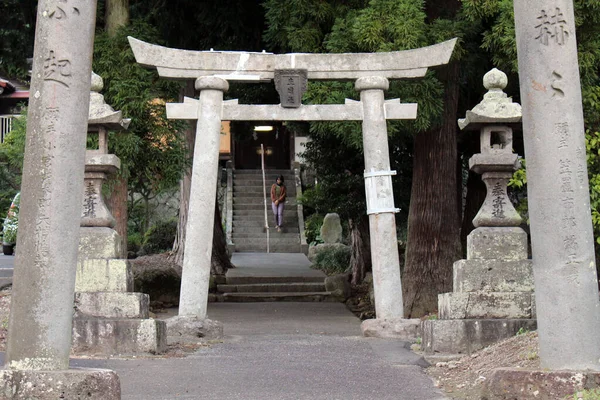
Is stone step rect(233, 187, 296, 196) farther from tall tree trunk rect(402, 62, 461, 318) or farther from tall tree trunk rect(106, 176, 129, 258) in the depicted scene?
tall tree trunk rect(402, 62, 461, 318)

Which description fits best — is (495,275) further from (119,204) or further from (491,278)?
(119,204)

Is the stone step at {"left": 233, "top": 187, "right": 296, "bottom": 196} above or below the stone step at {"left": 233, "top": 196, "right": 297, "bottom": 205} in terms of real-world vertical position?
above

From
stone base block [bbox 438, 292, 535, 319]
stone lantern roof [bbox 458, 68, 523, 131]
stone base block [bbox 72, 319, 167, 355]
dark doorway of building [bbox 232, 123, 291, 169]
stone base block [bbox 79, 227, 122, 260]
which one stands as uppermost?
dark doorway of building [bbox 232, 123, 291, 169]

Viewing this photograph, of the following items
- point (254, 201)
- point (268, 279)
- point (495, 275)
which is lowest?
point (495, 275)

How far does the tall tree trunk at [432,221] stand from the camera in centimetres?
1423

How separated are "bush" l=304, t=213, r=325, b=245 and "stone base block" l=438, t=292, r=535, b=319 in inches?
745

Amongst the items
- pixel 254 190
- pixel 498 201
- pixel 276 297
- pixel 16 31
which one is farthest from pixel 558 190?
pixel 254 190

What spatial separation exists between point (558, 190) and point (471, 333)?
3700 millimetres

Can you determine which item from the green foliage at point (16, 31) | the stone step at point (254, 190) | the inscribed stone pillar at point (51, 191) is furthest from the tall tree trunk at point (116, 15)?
the stone step at point (254, 190)

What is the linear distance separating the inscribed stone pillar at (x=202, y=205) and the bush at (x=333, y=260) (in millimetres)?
11989

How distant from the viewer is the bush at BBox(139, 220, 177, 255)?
25.4 m

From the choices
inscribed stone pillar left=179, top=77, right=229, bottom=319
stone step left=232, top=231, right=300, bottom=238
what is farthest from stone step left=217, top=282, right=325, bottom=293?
stone step left=232, top=231, right=300, bottom=238

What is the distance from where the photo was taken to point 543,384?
5.72m

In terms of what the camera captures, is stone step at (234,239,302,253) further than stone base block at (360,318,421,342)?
Yes
